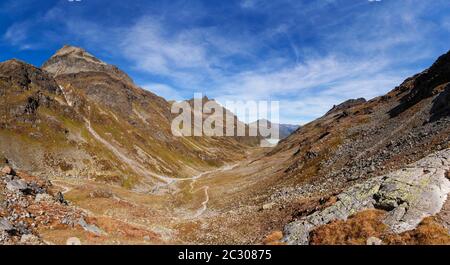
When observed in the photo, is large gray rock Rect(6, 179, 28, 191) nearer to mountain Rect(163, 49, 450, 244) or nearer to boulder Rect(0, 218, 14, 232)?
boulder Rect(0, 218, 14, 232)

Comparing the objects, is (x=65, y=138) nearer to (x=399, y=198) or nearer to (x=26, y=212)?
(x=26, y=212)

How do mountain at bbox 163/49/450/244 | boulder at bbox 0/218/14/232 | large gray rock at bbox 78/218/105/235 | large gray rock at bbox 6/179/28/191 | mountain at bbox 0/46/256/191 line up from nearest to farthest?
boulder at bbox 0/218/14/232
mountain at bbox 163/49/450/244
large gray rock at bbox 78/218/105/235
large gray rock at bbox 6/179/28/191
mountain at bbox 0/46/256/191

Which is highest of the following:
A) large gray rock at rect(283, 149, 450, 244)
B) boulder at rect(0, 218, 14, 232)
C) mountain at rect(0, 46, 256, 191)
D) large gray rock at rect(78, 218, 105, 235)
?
mountain at rect(0, 46, 256, 191)

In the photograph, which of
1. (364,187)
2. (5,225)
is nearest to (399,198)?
(364,187)

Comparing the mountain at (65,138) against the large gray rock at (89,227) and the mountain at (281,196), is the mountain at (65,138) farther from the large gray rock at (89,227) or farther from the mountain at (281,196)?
the large gray rock at (89,227)

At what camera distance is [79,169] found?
123188 mm

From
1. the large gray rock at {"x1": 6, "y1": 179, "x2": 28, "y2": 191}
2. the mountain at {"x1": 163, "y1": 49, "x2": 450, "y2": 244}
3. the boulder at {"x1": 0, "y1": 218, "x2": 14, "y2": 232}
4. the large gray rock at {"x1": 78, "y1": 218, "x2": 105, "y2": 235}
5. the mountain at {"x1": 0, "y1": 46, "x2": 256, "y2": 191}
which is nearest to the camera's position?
the boulder at {"x1": 0, "y1": 218, "x2": 14, "y2": 232}

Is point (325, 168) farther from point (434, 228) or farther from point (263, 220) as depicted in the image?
point (434, 228)

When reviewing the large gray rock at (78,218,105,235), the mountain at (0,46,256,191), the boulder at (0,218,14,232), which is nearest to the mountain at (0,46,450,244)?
the boulder at (0,218,14,232)

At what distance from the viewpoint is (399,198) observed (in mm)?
29844

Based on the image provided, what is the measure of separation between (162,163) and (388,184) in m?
152

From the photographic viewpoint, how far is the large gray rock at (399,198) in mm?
27781

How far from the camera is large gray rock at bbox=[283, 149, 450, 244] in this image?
2778 centimetres

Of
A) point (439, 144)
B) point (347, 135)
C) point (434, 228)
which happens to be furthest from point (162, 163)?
point (434, 228)
